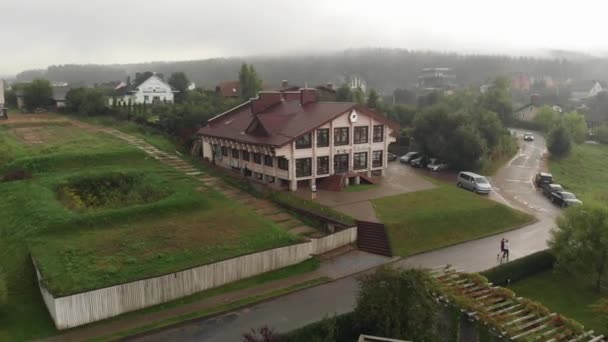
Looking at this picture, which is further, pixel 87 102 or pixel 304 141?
pixel 87 102

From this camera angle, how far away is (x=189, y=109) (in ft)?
147

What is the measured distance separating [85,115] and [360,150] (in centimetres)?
3274

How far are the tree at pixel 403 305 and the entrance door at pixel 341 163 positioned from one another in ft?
59.7

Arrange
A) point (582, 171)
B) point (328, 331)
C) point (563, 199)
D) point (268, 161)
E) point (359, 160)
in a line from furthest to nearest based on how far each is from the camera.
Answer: point (582, 171) → point (359, 160) → point (563, 199) → point (268, 161) → point (328, 331)

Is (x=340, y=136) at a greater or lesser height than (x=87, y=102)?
lesser

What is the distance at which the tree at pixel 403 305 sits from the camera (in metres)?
15.0

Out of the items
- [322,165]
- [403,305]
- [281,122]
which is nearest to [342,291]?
[403,305]

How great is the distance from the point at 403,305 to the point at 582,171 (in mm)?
40460

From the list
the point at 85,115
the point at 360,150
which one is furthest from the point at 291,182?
the point at 85,115

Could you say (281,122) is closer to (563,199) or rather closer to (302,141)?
(302,141)

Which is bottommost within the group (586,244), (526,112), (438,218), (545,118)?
(438,218)

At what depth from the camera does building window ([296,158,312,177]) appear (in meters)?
31.8

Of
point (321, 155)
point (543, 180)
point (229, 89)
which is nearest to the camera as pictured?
point (321, 155)

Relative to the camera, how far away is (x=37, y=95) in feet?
191
